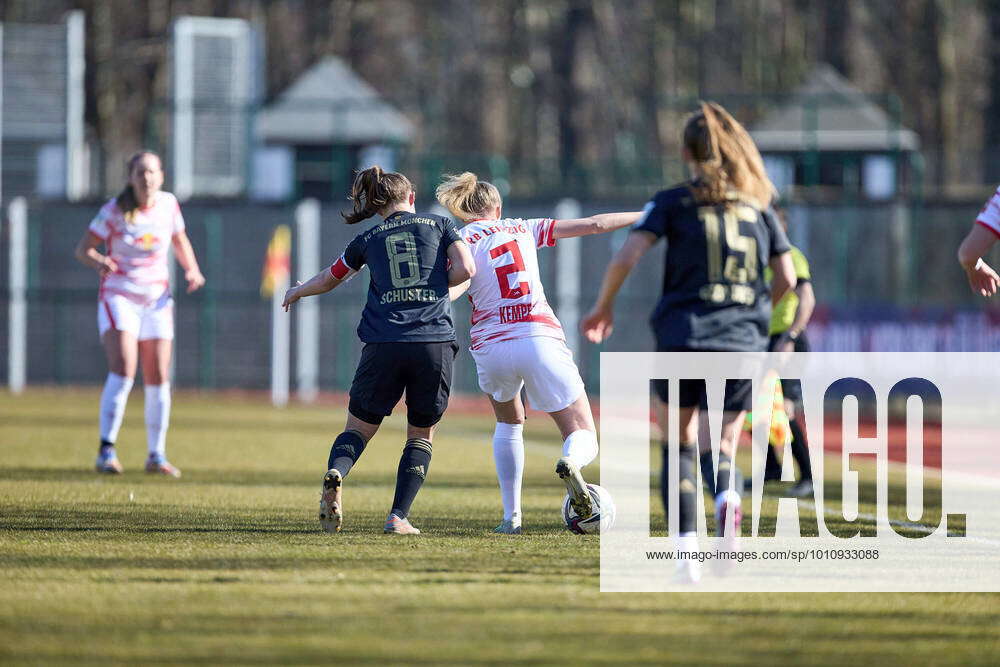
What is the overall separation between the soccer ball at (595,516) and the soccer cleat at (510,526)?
267 millimetres

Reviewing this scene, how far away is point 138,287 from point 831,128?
64.5 ft

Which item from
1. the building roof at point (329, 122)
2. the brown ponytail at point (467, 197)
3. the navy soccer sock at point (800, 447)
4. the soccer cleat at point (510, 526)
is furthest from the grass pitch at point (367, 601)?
the building roof at point (329, 122)

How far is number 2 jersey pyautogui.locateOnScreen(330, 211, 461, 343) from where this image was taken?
736cm

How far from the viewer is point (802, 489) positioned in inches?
411

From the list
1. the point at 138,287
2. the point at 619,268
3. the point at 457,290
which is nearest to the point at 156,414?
the point at 138,287

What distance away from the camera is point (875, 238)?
25922 mm

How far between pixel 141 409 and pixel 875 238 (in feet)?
41.4

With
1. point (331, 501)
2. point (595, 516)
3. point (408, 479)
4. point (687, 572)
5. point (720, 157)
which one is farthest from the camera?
point (408, 479)

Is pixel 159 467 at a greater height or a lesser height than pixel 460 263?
lesser

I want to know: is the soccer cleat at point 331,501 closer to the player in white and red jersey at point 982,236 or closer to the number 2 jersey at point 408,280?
the number 2 jersey at point 408,280

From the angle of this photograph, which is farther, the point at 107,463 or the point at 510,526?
the point at 107,463

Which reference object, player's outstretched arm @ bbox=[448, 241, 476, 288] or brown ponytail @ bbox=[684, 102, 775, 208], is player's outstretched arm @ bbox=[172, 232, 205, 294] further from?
brown ponytail @ bbox=[684, 102, 775, 208]

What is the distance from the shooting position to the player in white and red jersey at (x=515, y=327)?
7312 millimetres

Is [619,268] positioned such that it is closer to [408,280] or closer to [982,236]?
[408,280]
